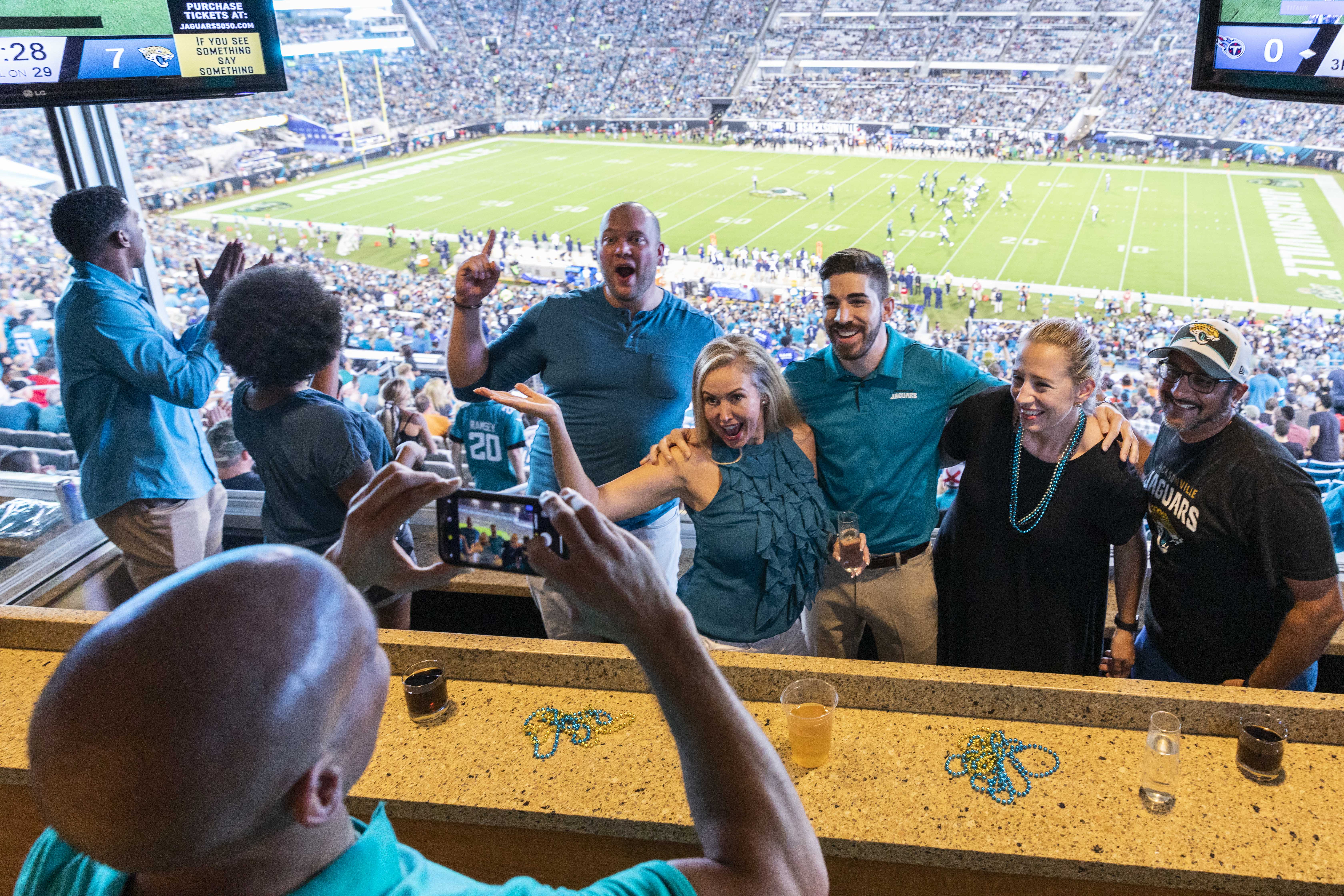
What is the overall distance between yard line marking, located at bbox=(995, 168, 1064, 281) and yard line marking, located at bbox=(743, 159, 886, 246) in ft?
19.9

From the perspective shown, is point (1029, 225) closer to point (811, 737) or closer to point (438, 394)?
point (438, 394)

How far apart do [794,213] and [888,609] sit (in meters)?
24.5

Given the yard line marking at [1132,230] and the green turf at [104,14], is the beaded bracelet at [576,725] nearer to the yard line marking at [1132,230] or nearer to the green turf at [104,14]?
the green turf at [104,14]

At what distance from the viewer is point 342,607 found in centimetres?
57

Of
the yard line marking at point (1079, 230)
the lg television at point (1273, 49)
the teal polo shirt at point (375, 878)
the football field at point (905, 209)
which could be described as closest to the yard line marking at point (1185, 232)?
the football field at point (905, 209)

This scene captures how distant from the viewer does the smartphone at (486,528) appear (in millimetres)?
944

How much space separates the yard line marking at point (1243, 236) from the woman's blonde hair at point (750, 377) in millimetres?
18623

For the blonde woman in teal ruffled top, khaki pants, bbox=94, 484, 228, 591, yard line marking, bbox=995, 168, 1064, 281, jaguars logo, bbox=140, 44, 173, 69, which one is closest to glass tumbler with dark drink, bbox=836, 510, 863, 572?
the blonde woman in teal ruffled top

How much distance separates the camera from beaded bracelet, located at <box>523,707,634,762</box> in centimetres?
142

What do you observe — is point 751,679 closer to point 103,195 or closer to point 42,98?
point 103,195

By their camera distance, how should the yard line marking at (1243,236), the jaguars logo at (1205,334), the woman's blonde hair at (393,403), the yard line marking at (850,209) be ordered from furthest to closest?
the yard line marking at (850,209)
the yard line marking at (1243,236)
the woman's blonde hair at (393,403)
the jaguars logo at (1205,334)

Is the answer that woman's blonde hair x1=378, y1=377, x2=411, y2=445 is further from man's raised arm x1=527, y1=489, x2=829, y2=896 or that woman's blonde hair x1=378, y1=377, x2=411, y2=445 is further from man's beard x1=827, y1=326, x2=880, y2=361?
man's raised arm x1=527, y1=489, x2=829, y2=896

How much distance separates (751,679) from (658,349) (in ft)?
3.47

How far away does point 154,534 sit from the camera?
2623mm
